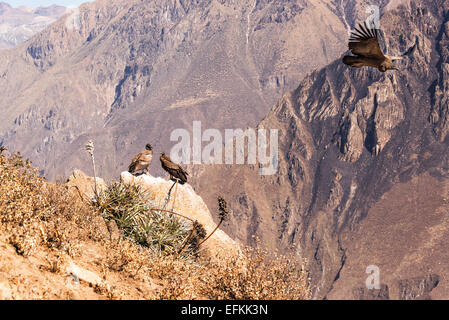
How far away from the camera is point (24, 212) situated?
937 centimetres

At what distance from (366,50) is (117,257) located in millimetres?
6293

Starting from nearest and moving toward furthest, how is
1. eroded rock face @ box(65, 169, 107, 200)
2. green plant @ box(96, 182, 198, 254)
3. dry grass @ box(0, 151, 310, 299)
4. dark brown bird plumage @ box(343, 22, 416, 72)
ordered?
1. dry grass @ box(0, 151, 310, 299)
2. dark brown bird plumage @ box(343, 22, 416, 72)
3. green plant @ box(96, 182, 198, 254)
4. eroded rock face @ box(65, 169, 107, 200)

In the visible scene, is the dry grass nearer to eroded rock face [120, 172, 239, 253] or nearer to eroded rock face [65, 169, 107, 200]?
eroded rock face [65, 169, 107, 200]

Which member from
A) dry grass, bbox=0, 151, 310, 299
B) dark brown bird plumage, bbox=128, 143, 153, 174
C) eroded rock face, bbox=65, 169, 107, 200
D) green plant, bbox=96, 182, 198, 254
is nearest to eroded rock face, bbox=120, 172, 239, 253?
dark brown bird plumage, bbox=128, 143, 153, 174

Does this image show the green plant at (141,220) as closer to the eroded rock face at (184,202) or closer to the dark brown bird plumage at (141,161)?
the dark brown bird plumage at (141,161)

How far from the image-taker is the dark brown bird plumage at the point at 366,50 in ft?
30.8

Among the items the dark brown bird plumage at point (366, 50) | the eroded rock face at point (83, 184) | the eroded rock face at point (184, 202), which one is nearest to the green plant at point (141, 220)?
the eroded rock face at point (83, 184)

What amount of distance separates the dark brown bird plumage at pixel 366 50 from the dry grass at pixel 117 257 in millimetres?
4249

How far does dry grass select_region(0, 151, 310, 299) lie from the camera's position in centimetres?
855

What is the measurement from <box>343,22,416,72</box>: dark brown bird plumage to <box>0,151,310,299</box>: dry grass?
425cm

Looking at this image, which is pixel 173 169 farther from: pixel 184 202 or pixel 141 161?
pixel 184 202

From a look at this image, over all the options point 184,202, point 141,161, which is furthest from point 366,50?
point 184,202

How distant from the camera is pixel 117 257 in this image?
31.7 feet
